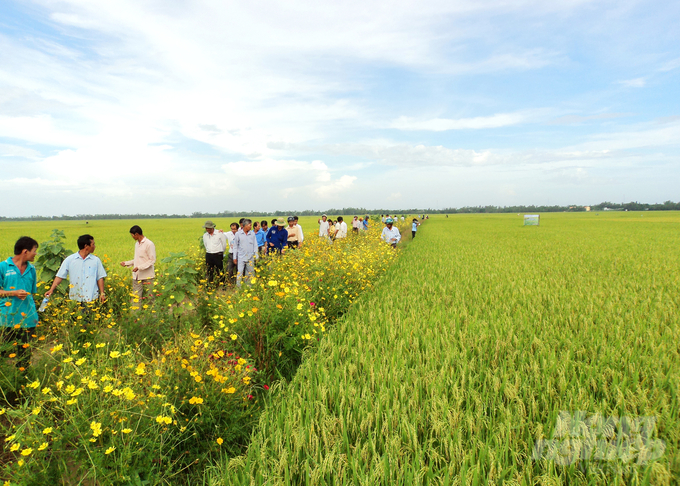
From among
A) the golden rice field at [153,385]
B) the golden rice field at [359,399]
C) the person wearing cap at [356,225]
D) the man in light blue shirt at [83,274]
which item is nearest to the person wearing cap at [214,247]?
the golden rice field at [153,385]

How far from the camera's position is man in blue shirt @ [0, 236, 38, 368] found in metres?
4.31

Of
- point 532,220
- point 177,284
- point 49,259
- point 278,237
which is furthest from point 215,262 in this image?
point 532,220

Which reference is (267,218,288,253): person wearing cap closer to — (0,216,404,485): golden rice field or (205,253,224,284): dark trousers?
(205,253,224,284): dark trousers

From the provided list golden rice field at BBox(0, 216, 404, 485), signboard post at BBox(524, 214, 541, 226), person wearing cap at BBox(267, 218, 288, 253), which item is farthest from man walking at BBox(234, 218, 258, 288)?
signboard post at BBox(524, 214, 541, 226)

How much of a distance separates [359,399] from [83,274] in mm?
5149

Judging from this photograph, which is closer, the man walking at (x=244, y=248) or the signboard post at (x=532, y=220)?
the man walking at (x=244, y=248)

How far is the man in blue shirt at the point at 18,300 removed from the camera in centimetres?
431

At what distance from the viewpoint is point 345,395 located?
3.12 metres

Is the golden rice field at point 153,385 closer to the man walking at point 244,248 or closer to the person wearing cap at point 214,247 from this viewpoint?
the man walking at point 244,248

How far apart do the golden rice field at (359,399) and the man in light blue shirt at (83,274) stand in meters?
0.31

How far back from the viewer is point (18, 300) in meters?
4.45

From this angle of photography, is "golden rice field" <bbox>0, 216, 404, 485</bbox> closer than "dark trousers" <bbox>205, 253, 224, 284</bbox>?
Yes

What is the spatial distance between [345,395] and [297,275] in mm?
4049

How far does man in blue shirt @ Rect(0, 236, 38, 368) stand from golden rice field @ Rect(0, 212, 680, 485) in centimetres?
55
